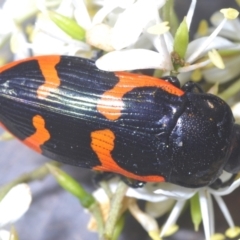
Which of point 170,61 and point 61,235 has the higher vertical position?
point 170,61

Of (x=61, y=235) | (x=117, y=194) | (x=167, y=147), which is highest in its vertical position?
(x=167, y=147)

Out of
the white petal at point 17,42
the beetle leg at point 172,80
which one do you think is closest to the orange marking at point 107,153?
the beetle leg at point 172,80

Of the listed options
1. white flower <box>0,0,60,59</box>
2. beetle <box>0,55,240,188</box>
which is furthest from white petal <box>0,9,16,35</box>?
beetle <box>0,55,240,188</box>

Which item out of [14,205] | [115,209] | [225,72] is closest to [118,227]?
[115,209]

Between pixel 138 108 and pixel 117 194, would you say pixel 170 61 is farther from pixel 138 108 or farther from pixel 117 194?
pixel 117 194

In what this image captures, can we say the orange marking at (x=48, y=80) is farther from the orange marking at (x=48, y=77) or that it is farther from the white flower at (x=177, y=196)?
the white flower at (x=177, y=196)

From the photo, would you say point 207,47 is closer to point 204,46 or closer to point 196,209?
point 204,46

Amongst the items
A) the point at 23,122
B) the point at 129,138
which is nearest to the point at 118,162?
the point at 129,138
